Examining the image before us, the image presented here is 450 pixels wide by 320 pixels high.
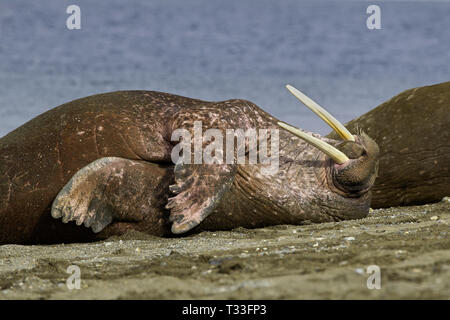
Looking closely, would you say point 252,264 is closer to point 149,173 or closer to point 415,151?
point 149,173

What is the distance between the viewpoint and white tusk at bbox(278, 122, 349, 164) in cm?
686

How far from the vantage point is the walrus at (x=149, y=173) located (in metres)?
6.92

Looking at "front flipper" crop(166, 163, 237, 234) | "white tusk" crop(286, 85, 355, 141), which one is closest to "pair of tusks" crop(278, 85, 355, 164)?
"white tusk" crop(286, 85, 355, 141)

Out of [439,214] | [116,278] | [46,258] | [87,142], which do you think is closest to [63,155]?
[87,142]

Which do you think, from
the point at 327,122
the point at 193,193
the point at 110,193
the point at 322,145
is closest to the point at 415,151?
the point at 327,122

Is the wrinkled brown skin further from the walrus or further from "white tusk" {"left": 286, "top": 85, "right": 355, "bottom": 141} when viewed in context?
"white tusk" {"left": 286, "top": 85, "right": 355, "bottom": 141}

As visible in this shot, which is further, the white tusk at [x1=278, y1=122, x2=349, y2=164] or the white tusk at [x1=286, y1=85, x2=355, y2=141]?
the white tusk at [x1=286, y1=85, x2=355, y2=141]

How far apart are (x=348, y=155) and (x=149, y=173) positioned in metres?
A: 2.16

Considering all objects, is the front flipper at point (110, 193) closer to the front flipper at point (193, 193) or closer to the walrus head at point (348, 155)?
the front flipper at point (193, 193)

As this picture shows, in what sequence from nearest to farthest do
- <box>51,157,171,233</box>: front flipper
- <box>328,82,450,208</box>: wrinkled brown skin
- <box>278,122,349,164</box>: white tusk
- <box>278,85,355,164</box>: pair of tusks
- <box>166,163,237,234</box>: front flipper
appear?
<box>166,163,237,234</box>: front flipper, <box>51,157,171,233</box>: front flipper, <box>278,122,349,164</box>: white tusk, <box>278,85,355,164</box>: pair of tusks, <box>328,82,450,208</box>: wrinkled brown skin

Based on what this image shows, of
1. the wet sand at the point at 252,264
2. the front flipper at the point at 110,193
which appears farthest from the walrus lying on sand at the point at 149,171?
the wet sand at the point at 252,264

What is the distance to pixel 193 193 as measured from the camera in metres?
6.47

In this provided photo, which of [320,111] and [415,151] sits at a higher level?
[320,111]

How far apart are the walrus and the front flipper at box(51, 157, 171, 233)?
1cm
